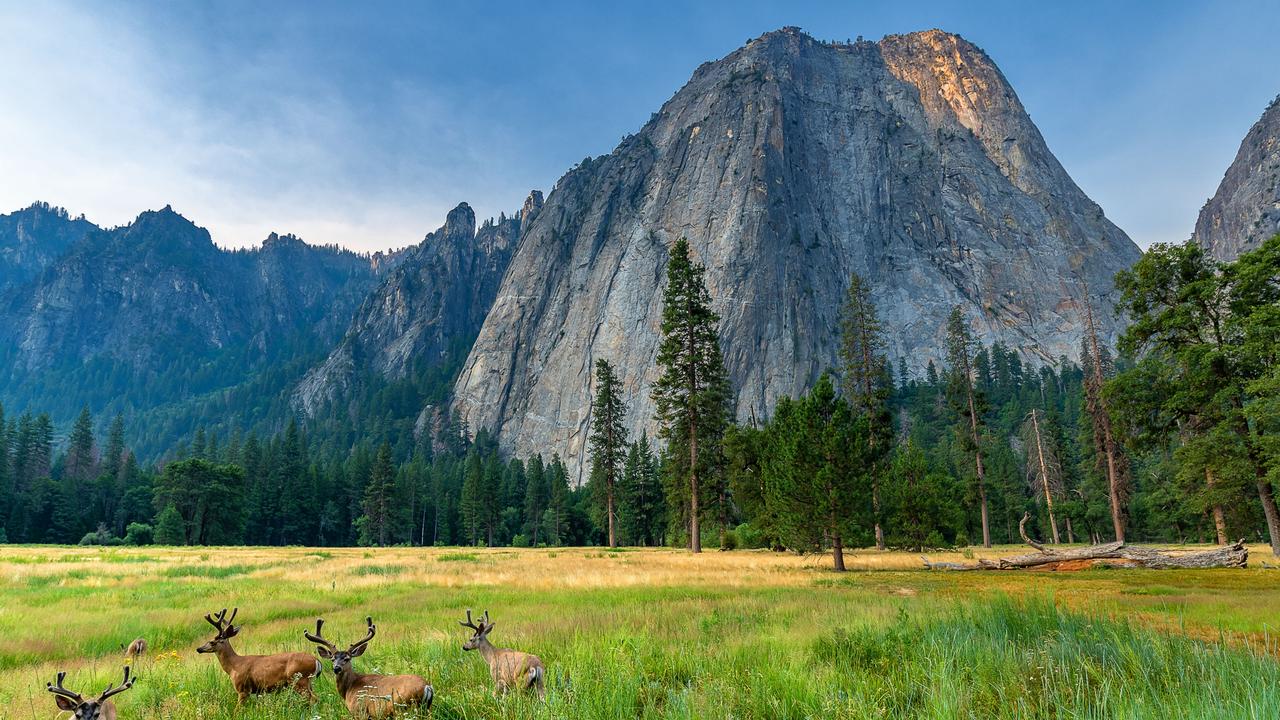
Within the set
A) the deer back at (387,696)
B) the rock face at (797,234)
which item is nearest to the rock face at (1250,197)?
the rock face at (797,234)

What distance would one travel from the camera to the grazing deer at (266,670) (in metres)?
5.79

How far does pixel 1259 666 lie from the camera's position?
15.3ft

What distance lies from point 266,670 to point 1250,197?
23286 centimetres

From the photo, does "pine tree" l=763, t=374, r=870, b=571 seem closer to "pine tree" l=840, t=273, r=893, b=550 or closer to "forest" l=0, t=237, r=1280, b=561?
"forest" l=0, t=237, r=1280, b=561

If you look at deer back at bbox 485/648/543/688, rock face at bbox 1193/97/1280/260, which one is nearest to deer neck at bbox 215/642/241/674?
deer back at bbox 485/648/543/688

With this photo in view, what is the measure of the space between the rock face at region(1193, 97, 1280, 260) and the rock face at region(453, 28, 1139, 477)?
31158 mm

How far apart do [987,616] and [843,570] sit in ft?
50.1

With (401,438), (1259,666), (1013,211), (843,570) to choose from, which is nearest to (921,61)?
(1013,211)

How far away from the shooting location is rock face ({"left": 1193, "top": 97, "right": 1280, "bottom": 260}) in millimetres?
150250

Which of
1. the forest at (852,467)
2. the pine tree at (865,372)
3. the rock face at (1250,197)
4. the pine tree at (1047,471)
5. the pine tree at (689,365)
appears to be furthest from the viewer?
the rock face at (1250,197)

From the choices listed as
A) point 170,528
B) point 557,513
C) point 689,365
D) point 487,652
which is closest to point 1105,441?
point 689,365

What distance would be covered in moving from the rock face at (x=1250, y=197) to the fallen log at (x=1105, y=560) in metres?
175

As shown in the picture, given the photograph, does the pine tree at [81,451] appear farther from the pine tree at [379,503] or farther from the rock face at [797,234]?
the rock face at [797,234]

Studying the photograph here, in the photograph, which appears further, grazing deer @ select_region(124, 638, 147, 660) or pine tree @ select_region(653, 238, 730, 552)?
pine tree @ select_region(653, 238, 730, 552)
